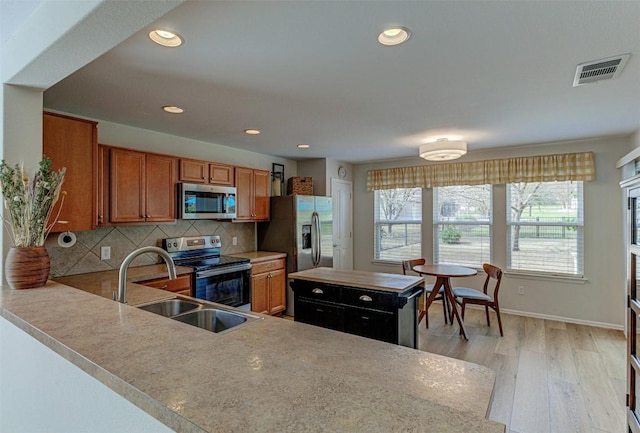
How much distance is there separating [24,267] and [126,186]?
5.23 ft

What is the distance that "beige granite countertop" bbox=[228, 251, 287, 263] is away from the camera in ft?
13.8

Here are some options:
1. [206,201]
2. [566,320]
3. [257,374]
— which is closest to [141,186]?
[206,201]

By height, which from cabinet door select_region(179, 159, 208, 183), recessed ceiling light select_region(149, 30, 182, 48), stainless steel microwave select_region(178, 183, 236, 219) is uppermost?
recessed ceiling light select_region(149, 30, 182, 48)

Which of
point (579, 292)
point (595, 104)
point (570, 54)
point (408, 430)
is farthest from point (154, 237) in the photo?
point (579, 292)

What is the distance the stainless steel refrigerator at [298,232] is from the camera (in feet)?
15.1

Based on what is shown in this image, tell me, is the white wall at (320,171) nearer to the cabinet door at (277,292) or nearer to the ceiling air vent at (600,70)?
the cabinet door at (277,292)

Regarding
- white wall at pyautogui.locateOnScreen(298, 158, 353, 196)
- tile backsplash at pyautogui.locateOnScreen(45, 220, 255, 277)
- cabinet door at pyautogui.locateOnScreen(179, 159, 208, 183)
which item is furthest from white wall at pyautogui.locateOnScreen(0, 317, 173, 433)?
white wall at pyautogui.locateOnScreen(298, 158, 353, 196)

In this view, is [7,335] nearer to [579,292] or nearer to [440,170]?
[440,170]

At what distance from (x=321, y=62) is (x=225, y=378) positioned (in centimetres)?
190

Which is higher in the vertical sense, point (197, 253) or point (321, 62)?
point (321, 62)

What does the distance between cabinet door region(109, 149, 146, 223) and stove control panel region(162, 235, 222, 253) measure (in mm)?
557

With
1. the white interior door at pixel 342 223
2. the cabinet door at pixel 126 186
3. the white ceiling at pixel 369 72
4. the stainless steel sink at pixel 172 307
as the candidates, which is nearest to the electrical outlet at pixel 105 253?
the cabinet door at pixel 126 186

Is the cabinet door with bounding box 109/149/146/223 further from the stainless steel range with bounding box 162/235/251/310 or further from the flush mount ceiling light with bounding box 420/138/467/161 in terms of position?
the flush mount ceiling light with bounding box 420/138/467/161

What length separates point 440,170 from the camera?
521 centimetres
